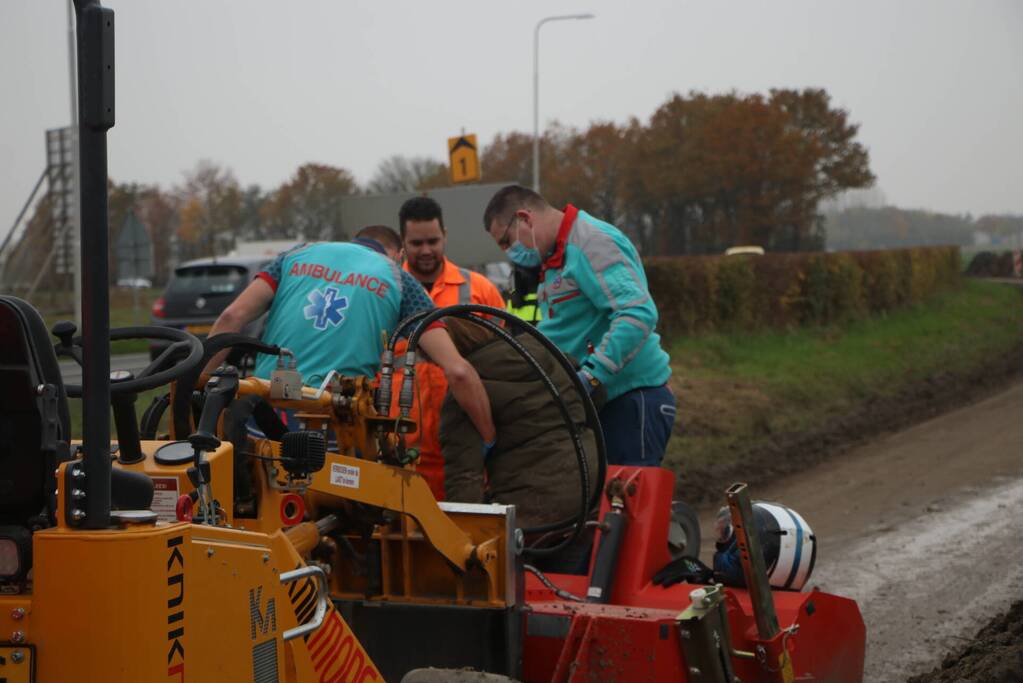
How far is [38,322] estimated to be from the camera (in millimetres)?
2578

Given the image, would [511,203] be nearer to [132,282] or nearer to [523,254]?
[523,254]

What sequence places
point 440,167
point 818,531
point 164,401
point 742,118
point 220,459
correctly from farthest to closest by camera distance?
1. point 440,167
2. point 742,118
3. point 818,531
4. point 164,401
5. point 220,459

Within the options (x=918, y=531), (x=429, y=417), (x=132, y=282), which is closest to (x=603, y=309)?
(x=429, y=417)

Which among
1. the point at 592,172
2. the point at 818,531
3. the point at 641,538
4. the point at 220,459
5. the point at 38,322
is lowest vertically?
the point at 818,531

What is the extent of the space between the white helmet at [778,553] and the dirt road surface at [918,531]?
1.03 meters

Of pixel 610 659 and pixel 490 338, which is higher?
pixel 490 338

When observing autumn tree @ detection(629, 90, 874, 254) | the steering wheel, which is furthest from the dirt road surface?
autumn tree @ detection(629, 90, 874, 254)

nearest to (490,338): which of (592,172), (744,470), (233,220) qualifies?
(744,470)

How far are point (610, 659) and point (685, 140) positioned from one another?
138ft

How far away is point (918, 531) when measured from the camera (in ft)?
27.2

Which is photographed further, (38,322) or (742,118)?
(742,118)

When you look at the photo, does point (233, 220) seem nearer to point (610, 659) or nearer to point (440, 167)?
point (440, 167)

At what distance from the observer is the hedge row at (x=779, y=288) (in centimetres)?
1694

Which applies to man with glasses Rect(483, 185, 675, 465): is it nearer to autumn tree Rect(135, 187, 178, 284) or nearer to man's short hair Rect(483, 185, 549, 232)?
man's short hair Rect(483, 185, 549, 232)
